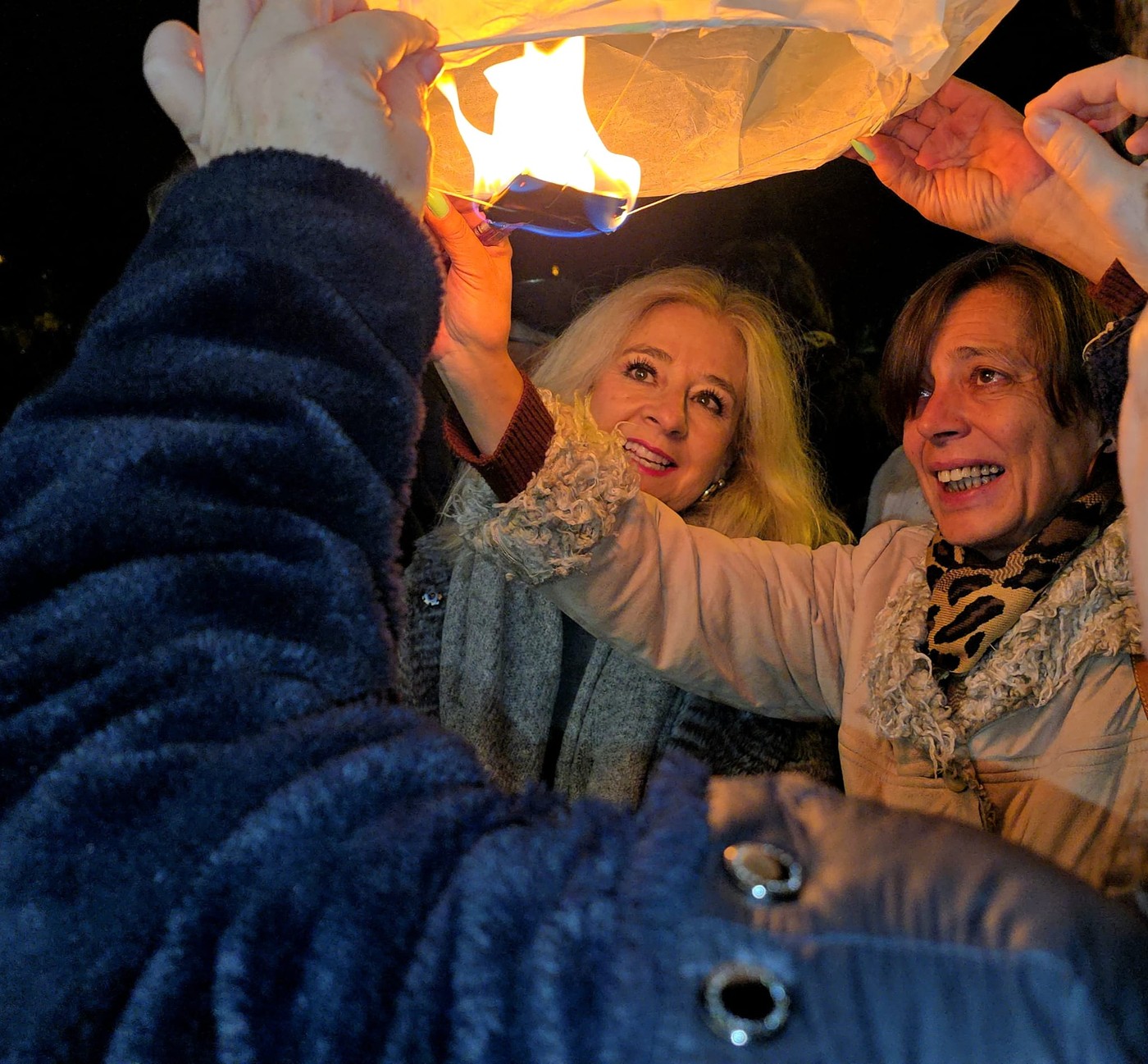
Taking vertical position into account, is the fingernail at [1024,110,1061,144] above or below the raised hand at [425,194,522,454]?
above

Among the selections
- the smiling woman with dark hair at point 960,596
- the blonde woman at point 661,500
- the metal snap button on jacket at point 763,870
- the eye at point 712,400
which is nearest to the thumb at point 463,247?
the smiling woman with dark hair at point 960,596

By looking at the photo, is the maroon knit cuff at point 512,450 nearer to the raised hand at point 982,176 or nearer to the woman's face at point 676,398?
the woman's face at point 676,398

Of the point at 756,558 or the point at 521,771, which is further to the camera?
the point at 521,771

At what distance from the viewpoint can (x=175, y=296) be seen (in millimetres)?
511

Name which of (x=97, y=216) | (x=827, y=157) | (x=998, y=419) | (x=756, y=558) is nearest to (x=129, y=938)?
(x=827, y=157)

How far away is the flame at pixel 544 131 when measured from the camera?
0.86 m

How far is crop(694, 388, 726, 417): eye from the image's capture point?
2.11 m

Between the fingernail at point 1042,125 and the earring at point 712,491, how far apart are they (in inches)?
46.6

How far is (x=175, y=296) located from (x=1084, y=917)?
1.73 ft

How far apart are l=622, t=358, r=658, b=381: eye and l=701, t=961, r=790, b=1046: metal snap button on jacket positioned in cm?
182

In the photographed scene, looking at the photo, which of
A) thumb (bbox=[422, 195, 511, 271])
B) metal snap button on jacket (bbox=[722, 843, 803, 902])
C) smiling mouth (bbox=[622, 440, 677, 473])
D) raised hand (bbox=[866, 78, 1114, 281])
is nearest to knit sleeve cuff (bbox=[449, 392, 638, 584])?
thumb (bbox=[422, 195, 511, 271])

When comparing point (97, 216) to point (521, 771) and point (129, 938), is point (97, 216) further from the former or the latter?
point (129, 938)

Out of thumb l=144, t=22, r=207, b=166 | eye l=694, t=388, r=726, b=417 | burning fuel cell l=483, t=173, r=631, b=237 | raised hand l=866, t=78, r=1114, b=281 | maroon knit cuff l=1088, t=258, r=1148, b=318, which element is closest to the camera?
thumb l=144, t=22, r=207, b=166

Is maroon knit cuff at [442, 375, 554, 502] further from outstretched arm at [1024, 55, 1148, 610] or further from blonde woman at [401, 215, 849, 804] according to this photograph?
outstretched arm at [1024, 55, 1148, 610]
